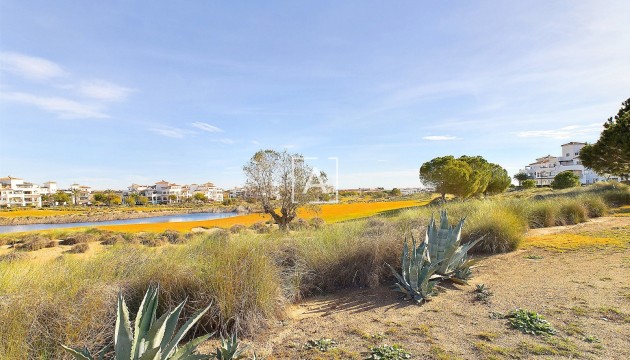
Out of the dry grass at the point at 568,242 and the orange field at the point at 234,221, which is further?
the orange field at the point at 234,221

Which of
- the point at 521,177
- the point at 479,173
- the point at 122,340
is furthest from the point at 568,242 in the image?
the point at 521,177

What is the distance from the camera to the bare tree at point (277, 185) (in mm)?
21047

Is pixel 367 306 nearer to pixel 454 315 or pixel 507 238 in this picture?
pixel 454 315

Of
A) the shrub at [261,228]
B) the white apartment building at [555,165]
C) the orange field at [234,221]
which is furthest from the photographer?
the white apartment building at [555,165]

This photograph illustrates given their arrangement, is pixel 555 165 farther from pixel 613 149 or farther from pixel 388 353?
pixel 388 353

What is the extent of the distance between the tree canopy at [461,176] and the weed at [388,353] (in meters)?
32.9

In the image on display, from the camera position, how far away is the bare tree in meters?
21.0

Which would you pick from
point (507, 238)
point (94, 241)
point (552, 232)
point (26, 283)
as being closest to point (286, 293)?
point (26, 283)

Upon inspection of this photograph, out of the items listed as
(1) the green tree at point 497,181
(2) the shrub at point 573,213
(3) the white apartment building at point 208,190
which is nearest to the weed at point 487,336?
(2) the shrub at point 573,213

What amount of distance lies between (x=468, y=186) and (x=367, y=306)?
108ft

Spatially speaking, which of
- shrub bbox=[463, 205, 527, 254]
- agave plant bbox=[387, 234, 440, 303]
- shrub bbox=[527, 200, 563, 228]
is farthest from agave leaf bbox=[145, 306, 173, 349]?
shrub bbox=[527, 200, 563, 228]

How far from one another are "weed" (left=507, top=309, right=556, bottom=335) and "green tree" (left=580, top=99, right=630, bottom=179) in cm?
2220

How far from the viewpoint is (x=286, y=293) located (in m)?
5.24

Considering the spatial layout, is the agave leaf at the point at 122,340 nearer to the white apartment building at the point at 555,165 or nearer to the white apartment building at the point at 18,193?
the white apartment building at the point at 18,193
